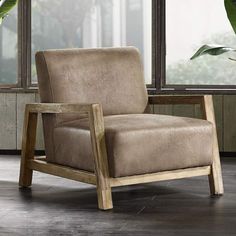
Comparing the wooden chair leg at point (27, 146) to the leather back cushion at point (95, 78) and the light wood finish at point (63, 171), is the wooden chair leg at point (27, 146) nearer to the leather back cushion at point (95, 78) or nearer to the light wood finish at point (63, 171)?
the light wood finish at point (63, 171)

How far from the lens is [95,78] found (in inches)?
158

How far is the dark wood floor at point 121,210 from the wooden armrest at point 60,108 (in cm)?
46

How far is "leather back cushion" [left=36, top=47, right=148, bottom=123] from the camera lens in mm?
3902

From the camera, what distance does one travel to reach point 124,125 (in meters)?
3.46

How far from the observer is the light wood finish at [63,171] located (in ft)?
11.4

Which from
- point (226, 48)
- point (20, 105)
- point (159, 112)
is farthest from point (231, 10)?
point (20, 105)

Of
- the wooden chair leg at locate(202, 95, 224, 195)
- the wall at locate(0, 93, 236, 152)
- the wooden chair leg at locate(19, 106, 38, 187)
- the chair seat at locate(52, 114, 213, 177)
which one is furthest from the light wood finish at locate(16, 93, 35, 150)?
the wooden chair leg at locate(202, 95, 224, 195)

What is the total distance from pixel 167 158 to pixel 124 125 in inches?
11.6

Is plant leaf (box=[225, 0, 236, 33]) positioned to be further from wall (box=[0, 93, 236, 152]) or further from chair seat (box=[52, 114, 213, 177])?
wall (box=[0, 93, 236, 152])

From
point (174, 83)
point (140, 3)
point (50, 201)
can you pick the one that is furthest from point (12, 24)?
point (50, 201)

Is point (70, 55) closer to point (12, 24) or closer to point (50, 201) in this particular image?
point (50, 201)

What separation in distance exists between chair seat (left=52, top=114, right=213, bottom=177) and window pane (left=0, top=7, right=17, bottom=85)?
73.6 inches

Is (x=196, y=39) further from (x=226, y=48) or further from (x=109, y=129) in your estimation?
(x=109, y=129)

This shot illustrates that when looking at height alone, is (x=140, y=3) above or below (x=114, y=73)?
above
